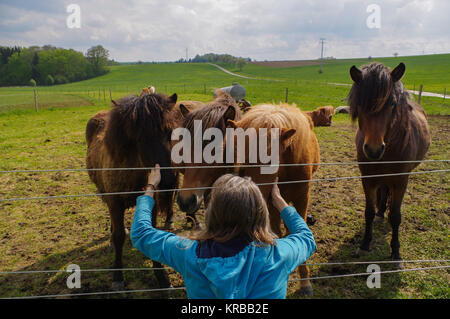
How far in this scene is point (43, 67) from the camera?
55281mm

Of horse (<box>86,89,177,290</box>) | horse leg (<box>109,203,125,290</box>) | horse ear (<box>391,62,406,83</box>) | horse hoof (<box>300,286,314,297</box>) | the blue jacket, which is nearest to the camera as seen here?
the blue jacket

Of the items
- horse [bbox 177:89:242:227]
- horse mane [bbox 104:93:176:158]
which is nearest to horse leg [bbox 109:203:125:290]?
horse mane [bbox 104:93:176:158]

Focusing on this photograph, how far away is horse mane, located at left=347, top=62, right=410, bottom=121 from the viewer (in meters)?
3.04

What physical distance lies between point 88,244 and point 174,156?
2963mm

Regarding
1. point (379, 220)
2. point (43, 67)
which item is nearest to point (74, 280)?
point (379, 220)

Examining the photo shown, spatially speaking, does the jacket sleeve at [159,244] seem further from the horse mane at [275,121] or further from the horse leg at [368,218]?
the horse leg at [368,218]

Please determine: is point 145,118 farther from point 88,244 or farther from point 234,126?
point 88,244

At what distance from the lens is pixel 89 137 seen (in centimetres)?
479

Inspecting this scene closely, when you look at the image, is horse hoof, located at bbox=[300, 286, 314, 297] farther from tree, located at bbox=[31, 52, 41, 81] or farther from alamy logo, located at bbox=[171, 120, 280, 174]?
tree, located at bbox=[31, 52, 41, 81]

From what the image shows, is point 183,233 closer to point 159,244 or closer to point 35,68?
point 159,244
